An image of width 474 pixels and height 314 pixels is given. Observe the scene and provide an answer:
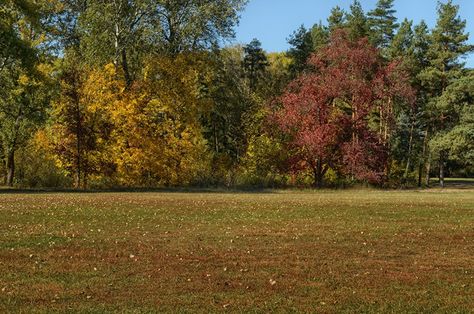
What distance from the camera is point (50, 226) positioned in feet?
46.6

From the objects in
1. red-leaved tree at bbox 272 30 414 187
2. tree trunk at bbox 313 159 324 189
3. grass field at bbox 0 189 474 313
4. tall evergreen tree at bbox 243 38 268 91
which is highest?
tall evergreen tree at bbox 243 38 268 91

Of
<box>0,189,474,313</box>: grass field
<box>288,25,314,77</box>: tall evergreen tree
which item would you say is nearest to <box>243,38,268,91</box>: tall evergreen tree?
<box>288,25,314,77</box>: tall evergreen tree

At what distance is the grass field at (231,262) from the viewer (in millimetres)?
7387

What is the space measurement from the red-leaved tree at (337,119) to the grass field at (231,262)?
2235 cm

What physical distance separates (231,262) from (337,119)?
1275 inches

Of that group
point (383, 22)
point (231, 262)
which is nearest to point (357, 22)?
point (383, 22)

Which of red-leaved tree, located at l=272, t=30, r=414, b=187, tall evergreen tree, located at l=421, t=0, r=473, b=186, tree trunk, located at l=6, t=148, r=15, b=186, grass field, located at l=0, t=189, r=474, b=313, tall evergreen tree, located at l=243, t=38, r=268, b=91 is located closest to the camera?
grass field, located at l=0, t=189, r=474, b=313

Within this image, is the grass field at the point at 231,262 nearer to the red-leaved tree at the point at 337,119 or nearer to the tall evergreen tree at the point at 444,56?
the red-leaved tree at the point at 337,119

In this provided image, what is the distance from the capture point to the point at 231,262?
1002cm

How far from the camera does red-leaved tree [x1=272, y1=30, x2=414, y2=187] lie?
132 feet

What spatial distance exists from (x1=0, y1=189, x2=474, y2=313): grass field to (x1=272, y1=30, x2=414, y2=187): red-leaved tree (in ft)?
73.3

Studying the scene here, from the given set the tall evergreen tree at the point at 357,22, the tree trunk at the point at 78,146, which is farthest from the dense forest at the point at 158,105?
the tall evergreen tree at the point at 357,22

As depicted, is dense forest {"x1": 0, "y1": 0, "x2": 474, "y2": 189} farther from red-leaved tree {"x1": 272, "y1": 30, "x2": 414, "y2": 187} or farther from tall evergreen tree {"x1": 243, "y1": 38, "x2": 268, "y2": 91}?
tall evergreen tree {"x1": 243, "y1": 38, "x2": 268, "y2": 91}

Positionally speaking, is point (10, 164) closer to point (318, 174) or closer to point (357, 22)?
point (318, 174)
